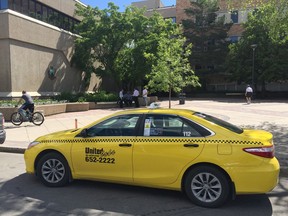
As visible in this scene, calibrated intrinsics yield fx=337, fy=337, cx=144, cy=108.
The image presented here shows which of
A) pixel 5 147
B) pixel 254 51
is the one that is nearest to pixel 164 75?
pixel 5 147

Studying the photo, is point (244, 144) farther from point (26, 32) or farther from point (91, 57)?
point (91, 57)

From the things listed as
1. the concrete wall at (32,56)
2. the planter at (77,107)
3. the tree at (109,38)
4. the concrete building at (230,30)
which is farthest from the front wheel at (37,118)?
the concrete building at (230,30)

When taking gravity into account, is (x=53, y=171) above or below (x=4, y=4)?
below

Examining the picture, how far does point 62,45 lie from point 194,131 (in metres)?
23.3

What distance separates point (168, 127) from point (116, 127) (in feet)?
3.07

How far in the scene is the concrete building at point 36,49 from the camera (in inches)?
813

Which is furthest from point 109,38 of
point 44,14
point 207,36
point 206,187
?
point 206,187

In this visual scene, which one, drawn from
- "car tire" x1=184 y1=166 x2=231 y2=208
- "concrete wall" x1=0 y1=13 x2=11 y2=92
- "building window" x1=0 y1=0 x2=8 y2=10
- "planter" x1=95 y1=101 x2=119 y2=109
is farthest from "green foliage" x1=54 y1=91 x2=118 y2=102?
"car tire" x1=184 y1=166 x2=231 y2=208

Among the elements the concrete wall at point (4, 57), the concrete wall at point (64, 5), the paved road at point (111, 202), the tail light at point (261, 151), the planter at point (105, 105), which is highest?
the concrete wall at point (64, 5)

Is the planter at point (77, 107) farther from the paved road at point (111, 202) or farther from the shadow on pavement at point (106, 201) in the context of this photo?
the shadow on pavement at point (106, 201)

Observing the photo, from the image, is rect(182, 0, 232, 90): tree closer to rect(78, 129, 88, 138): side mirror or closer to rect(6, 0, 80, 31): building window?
rect(6, 0, 80, 31): building window

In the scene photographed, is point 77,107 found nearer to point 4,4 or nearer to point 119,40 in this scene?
point 4,4

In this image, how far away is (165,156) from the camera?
5340 mm

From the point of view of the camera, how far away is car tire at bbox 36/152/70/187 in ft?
20.0
